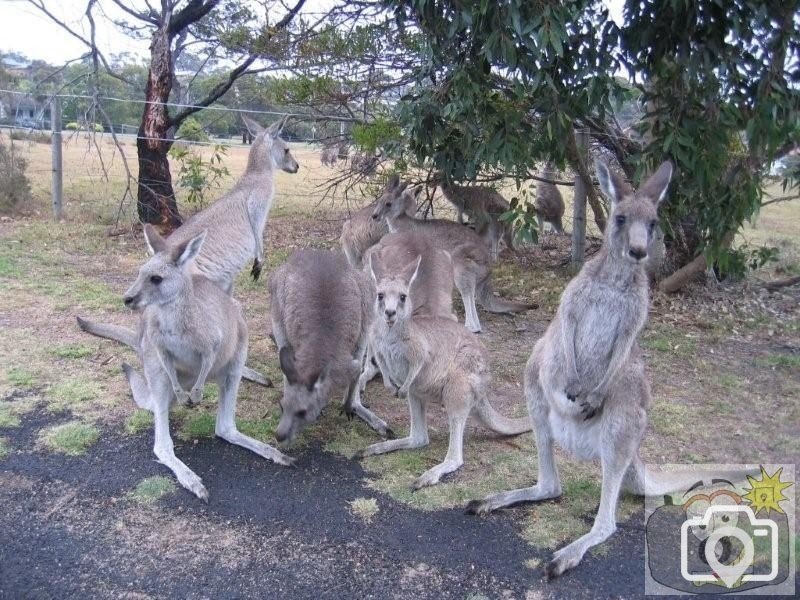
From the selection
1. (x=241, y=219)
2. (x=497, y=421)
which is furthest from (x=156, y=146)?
(x=497, y=421)

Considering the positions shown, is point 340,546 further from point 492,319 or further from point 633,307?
point 492,319

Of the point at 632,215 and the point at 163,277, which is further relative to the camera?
the point at 163,277

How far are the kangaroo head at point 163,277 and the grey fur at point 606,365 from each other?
1.92 metres

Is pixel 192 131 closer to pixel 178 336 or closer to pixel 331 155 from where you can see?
pixel 331 155

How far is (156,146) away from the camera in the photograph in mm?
9641

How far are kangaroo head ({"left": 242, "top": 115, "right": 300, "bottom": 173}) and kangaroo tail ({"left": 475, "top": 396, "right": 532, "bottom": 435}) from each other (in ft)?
11.8

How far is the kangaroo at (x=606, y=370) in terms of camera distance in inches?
129

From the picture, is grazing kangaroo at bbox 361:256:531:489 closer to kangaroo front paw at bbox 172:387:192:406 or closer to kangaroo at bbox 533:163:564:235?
kangaroo front paw at bbox 172:387:192:406

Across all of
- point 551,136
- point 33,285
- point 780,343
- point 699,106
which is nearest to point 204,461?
point 551,136

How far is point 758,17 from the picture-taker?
4719 millimetres

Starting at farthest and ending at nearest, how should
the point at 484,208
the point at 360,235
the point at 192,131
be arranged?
1. the point at 192,131
2. the point at 484,208
3. the point at 360,235

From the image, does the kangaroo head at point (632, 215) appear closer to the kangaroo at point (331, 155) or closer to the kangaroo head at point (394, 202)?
the kangaroo head at point (394, 202)

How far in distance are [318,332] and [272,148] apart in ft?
10.2

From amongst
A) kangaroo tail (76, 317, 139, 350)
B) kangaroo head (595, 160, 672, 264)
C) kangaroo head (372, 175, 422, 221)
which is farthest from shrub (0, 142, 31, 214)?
kangaroo head (595, 160, 672, 264)
